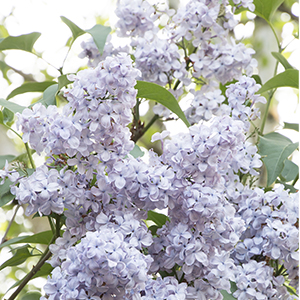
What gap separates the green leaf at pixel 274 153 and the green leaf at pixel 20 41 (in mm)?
398

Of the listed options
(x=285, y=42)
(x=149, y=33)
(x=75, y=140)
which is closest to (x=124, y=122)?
(x=75, y=140)

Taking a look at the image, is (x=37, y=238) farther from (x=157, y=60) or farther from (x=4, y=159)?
(x=157, y=60)

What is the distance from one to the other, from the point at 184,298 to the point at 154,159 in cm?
15

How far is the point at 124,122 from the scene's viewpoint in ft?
1.35

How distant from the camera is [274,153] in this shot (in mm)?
604

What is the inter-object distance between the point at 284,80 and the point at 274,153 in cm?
13

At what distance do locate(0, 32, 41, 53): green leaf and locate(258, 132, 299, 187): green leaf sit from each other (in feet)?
1.31

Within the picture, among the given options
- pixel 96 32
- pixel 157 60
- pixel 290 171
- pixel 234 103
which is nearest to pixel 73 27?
pixel 96 32

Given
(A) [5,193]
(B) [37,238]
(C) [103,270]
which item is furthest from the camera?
(B) [37,238]

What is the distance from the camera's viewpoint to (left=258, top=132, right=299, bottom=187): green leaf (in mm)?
587

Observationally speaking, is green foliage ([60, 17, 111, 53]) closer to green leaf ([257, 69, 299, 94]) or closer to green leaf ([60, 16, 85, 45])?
green leaf ([60, 16, 85, 45])

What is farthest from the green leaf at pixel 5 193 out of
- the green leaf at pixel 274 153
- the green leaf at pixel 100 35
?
the green leaf at pixel 274 153

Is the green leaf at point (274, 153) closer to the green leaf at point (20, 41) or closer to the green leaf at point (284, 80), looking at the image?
the green leaf at point (284, 80)

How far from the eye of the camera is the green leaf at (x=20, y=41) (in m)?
0.66
